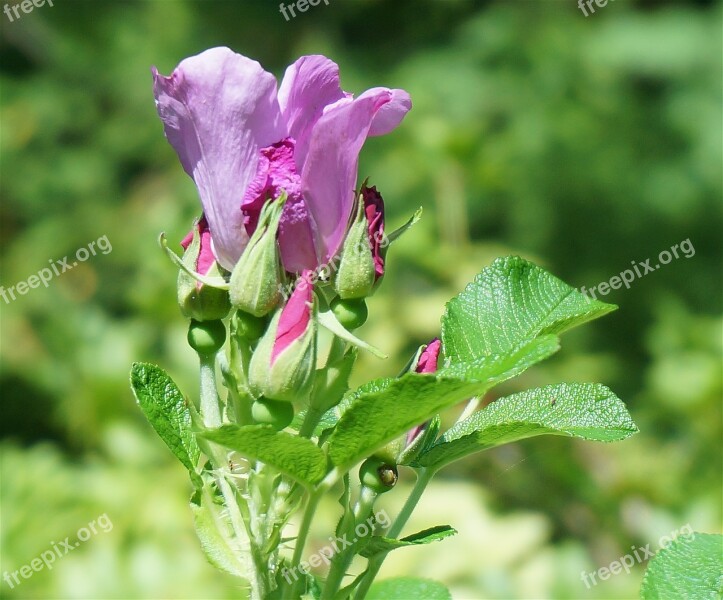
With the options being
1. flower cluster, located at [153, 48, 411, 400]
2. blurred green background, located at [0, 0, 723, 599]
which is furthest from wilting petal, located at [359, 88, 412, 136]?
blurred green background, located at [0, 0, 723, 599]

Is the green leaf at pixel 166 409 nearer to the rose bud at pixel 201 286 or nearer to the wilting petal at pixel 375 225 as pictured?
the rose bud at pixel 201 286

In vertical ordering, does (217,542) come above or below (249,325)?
below

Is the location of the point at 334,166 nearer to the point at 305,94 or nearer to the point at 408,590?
the point at 305,94

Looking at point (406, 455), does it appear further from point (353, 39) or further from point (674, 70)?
point (353, 39)

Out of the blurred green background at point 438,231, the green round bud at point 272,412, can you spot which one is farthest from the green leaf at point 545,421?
the blurred green background at point 438,231

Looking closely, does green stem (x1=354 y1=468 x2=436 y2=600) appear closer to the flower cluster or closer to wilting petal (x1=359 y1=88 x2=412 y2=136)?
the flower cluster

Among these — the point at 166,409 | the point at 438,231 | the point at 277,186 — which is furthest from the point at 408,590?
the point at 438,231
